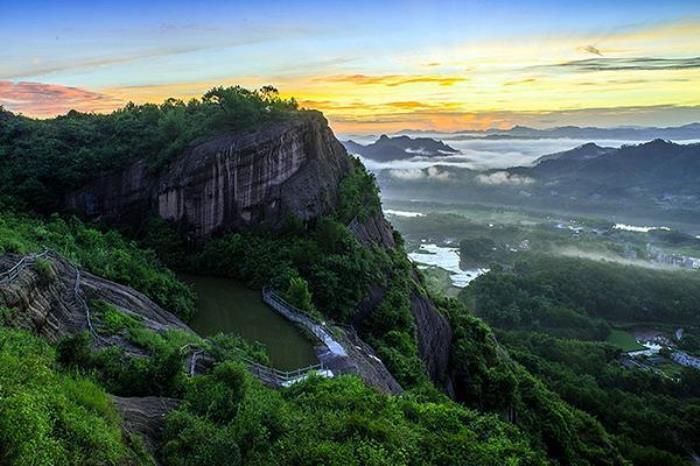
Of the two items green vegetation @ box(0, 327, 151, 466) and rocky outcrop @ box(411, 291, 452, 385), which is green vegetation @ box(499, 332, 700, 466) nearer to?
rocky outcrop @ box(411, 291, 452, 385)

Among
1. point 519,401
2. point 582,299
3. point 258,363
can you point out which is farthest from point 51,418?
point 582,299

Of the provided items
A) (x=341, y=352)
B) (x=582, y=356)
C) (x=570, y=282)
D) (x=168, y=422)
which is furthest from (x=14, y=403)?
(x=570, y=282)

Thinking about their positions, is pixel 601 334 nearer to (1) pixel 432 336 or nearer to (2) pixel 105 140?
(1) pixel 432 336

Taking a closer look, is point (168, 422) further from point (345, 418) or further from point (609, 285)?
point (609, 285)

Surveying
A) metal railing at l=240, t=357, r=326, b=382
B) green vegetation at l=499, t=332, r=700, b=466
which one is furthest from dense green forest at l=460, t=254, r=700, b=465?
metal railing at l=240, t=357, r=326, b=382

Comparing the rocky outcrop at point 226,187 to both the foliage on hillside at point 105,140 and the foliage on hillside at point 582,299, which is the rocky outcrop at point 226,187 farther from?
the foliage on hillside at point 582,299

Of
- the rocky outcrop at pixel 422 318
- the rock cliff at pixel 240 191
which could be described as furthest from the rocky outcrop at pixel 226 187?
the rocky outcrop at pixel 422 318
